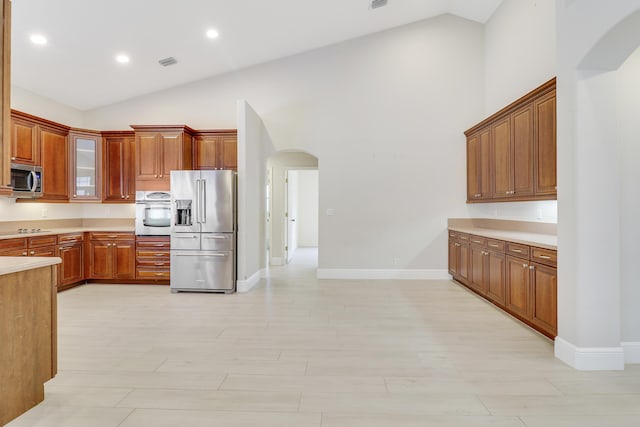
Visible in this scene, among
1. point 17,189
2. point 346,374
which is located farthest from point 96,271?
point 346,374

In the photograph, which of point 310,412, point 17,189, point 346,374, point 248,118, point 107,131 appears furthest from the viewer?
→ point 107,131

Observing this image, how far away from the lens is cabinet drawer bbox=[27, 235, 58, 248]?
4418mm

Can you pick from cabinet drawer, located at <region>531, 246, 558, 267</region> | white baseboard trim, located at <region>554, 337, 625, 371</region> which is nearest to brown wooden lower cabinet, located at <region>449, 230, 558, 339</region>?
cabinet drawer, located at <region>531, 246, 558, 267</region>

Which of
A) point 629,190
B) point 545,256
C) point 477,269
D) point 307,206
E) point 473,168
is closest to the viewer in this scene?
point 629,190

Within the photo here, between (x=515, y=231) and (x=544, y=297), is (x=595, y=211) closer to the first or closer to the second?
(x=544, y=297)

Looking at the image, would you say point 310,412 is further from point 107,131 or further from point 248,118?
point 107,131

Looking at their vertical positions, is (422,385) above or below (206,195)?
below

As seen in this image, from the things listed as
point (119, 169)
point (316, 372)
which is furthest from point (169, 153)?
point (316, 372)

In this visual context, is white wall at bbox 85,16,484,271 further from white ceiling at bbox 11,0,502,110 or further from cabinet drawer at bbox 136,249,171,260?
cabinet drawer at bbox 136,249,171,260

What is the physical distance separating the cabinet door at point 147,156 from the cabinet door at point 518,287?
5.05 metres

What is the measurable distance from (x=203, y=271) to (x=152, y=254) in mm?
1056

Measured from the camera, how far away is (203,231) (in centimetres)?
488

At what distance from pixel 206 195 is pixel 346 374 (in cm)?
330

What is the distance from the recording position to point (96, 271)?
5.39 m
